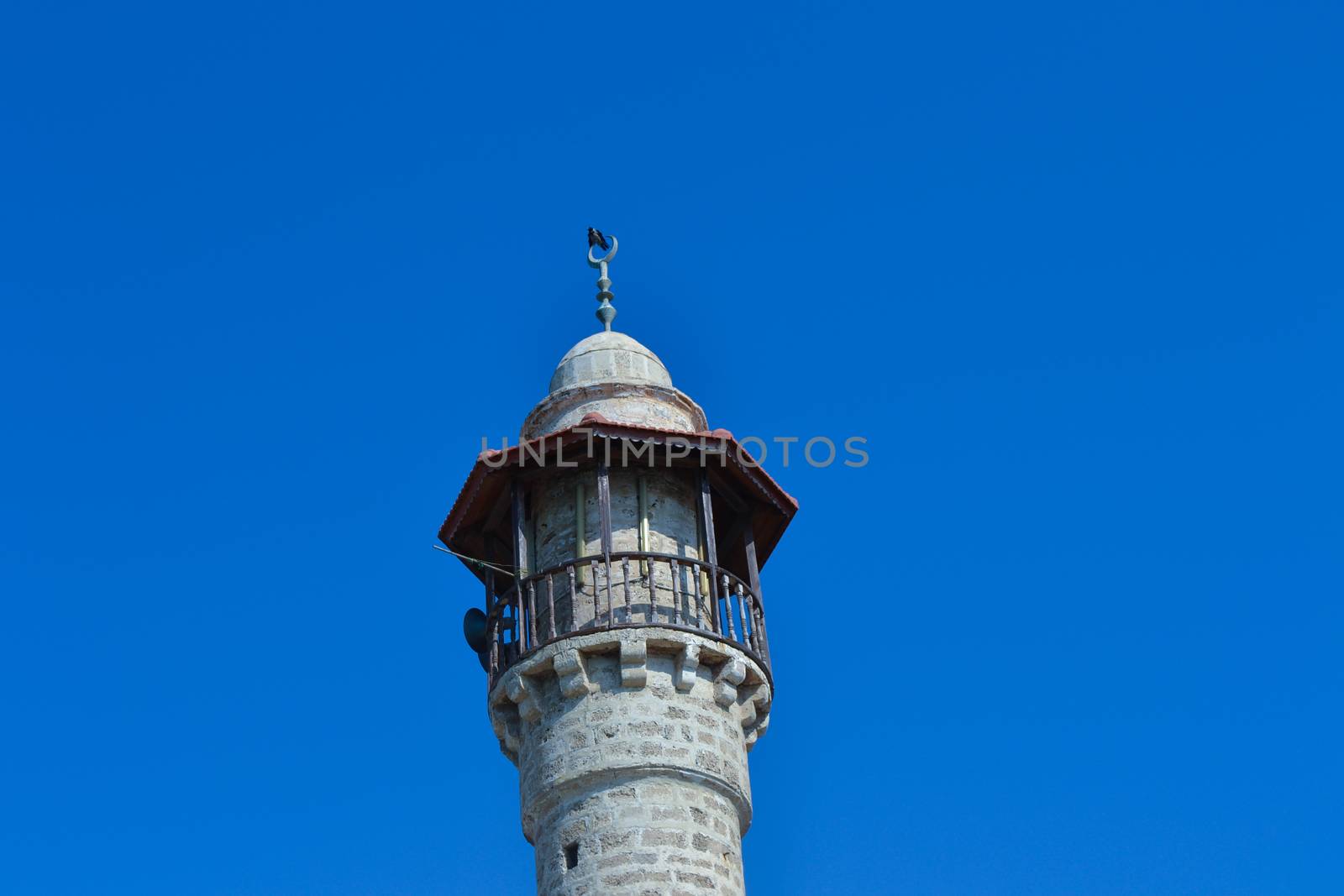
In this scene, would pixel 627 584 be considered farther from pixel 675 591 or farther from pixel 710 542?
pixel 710 542

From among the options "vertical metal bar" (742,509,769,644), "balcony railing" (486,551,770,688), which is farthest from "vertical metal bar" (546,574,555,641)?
"vertical metal bar" (742,509,769,644)

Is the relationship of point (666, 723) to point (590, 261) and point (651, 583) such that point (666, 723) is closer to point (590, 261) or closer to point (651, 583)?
point (651, 583)

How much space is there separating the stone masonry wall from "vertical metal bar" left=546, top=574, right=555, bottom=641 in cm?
46

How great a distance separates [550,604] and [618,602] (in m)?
0.76

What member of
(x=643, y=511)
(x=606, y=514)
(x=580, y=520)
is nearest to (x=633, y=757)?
(x=606, y=514)

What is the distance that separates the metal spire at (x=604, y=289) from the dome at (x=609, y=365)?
0.43 m

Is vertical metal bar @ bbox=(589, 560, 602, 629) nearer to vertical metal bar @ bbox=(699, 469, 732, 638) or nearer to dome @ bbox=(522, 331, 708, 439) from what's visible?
vertical metal bar @ bbox=(699, 469, 732, 638)

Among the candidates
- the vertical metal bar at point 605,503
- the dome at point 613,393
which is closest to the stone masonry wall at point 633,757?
the vertical metal bar at point 605,503

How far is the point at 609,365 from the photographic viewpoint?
21922 mm

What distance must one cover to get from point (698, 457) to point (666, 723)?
11.0 feet

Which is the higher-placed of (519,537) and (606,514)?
(519,537)

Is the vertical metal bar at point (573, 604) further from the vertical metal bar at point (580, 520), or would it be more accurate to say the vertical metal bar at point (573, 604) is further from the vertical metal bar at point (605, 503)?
the vertical metal bar at point (605, 503)

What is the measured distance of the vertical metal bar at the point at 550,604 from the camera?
19.4m

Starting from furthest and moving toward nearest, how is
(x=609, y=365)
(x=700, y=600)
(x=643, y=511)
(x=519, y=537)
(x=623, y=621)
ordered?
(x=609, y=365) → (x=643, y=511) → (x=519, y=537) → (x=700, y=600) → (x=623, y=621)
